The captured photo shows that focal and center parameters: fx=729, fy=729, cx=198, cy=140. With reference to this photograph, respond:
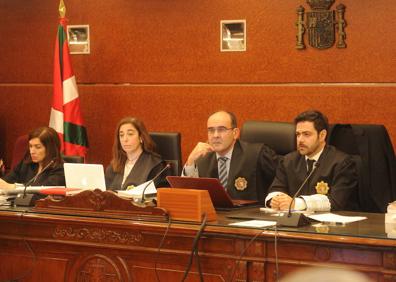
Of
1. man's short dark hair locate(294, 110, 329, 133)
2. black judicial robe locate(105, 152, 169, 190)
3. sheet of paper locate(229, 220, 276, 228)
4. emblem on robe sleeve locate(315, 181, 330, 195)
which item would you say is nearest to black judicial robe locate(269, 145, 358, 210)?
emblem on robe sleeve locate(315, 181, 330, 195)

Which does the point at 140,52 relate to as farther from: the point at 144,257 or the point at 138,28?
the point at 144,257

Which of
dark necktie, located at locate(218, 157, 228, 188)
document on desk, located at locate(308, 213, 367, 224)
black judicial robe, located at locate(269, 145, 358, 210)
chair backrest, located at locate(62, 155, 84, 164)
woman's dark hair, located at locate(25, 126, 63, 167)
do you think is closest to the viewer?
document on desk, located at locate(308, 213, 367, 224)

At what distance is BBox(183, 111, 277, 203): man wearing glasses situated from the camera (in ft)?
14.6

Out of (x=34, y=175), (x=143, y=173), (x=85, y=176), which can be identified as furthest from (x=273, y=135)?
(x=34, y=175)

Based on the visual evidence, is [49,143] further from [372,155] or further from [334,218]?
[334,218]

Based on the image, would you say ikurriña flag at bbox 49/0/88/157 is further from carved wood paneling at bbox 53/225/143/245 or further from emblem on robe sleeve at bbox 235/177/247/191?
carved wood paneling at bbox 53/225/143/245

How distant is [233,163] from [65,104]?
220cm

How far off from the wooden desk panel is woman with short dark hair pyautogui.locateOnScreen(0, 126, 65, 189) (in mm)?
895

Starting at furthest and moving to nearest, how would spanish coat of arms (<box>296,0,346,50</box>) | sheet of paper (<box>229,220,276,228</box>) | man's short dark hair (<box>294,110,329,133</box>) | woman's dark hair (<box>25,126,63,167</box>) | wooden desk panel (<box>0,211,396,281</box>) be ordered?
1. spanish coat of arms (<box>296,0,346,50</box>)
2. woman's dark hair (<box>25,126,63,167</box>)
3. man's short dark hair (<box>294,110,329,133</box>)
4. sheet of paper (<box>229,220,276,228</box>)
5. wooden desk panel (<box>0,211,396,281</box>)

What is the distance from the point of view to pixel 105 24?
6.45 m

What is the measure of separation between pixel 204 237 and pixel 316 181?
3.02ft

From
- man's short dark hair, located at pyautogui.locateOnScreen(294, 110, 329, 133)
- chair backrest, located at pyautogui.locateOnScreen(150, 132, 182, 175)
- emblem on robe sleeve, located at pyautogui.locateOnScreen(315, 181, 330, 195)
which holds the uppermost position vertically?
man's short dark hair, located at pyautogui.locateOnScreen(294, 110, 329, 133)

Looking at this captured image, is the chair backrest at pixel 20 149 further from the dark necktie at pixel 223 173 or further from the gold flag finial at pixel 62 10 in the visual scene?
the dark necktie at pixel 223 173

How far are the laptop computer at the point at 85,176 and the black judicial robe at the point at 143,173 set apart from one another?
727mm
